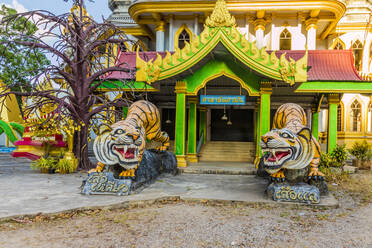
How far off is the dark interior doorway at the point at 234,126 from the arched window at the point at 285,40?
13.6ft

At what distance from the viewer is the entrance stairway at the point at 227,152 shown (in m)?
12.8

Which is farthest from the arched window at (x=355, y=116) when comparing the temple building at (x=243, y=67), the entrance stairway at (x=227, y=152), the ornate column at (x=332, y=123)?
the ornate column at (x=332, y=123)

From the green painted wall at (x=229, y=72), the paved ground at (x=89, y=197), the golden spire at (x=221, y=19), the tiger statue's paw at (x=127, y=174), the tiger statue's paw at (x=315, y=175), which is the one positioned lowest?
the paved ground at (x=89, y=197)

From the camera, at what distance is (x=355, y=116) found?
18.4m

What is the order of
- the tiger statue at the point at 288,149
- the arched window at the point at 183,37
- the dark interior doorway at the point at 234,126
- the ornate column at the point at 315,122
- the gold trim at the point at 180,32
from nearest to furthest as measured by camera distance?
the tiger statue at the point at 288,149
the ornate column at the point at 315,122
the dark interior doorway at the point at 234,126
the gold trim at the point at 180,32
the arched window at the point at 183,37

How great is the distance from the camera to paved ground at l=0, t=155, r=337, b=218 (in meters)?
5.25

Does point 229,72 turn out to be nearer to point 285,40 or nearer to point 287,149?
point 287,149

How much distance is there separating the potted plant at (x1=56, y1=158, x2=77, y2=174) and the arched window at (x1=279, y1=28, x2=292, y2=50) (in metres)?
12.6

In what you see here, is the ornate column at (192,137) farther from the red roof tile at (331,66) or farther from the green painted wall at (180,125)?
the red roof tile at (331,66)

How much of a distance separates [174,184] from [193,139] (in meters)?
4.18

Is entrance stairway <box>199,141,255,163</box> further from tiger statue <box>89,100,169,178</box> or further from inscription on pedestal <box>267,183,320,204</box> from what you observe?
tiger statue <box>89,100,169,178</box>

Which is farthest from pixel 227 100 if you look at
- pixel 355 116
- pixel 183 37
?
pixel 355 116

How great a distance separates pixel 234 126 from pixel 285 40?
5.60m

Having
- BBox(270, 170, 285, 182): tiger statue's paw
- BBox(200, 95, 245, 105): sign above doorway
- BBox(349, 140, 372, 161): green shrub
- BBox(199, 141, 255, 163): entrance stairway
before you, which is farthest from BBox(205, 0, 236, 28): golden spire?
BBox(349, 140, 372, 161): green shrub
